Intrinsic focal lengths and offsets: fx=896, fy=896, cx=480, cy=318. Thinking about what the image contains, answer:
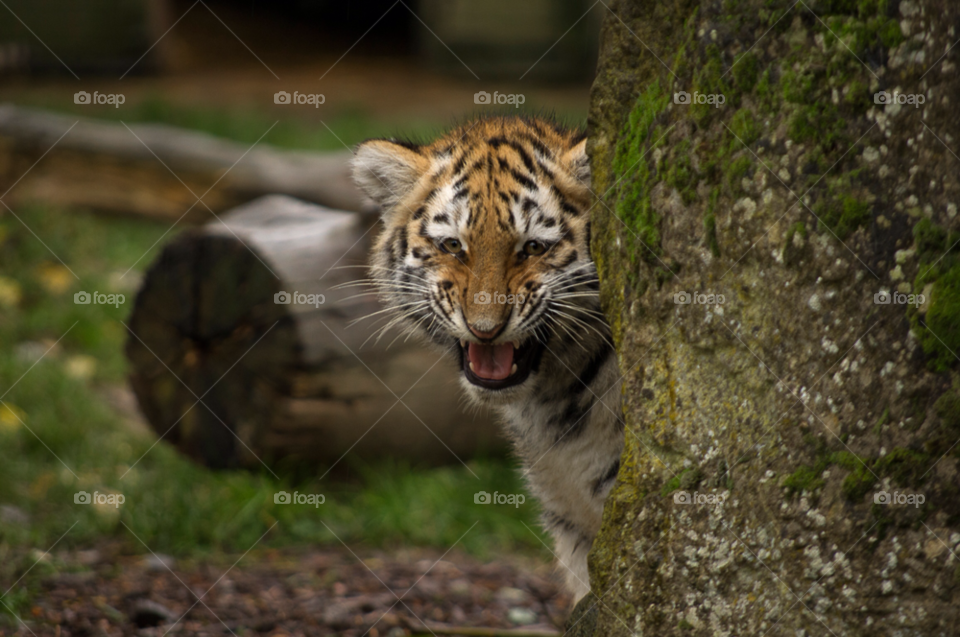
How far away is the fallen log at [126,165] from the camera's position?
8.00 metres

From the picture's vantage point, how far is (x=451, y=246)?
11.1ft

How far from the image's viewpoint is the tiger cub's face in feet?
10.5

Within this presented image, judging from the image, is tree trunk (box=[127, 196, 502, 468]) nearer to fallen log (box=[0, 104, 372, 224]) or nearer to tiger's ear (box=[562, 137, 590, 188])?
tiger's ear (box=[562, 137, 590, 188])

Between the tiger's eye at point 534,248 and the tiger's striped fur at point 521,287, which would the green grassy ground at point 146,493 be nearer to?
the tiger's striped fur at point 521,287

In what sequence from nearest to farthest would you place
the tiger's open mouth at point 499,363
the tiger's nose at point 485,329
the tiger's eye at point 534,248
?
the tiger's nose at point 485,329 → the tiger's eye at point 534,248 → the tiger's open mouth at point 499,363

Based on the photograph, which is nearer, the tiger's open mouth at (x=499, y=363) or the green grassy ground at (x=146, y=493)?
the tiger's open mouth at (x=499, y=363)

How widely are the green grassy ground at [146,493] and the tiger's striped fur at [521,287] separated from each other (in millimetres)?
1561

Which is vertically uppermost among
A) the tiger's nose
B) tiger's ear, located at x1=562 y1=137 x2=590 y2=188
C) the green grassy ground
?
tiger's ear, located at x1=562 y1=137 x2=590 y2=188

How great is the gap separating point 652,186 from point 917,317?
31.7 inches

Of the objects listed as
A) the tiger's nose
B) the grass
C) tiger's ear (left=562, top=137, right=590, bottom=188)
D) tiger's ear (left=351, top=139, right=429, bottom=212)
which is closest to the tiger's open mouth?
the tiger's nose

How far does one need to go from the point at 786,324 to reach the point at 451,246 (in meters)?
1.39

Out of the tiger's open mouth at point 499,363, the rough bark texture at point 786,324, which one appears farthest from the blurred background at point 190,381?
the rough bark texture at point 786,324

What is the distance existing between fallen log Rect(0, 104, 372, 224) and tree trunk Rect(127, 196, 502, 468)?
105 inches

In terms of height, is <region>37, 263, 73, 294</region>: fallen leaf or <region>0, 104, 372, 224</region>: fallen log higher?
<region>0, 104, 372, 224</region>: fallen log
